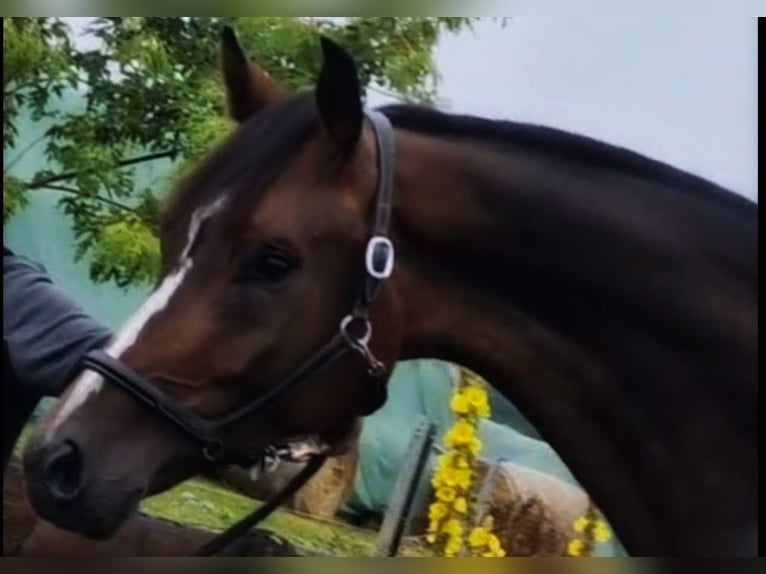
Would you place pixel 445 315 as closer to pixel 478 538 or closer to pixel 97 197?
pixel 478 538

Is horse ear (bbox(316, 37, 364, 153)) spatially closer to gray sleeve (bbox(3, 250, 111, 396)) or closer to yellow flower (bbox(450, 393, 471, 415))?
gray sleeve (bbox(3, 250, 111, 396))

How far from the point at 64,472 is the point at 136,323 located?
17 cm

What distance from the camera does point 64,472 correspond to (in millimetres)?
1255

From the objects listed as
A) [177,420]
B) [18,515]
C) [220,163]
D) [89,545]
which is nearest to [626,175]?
[220,163]

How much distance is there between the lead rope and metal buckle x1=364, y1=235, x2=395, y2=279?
0.26 m

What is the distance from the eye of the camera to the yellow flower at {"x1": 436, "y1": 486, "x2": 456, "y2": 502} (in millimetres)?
1831

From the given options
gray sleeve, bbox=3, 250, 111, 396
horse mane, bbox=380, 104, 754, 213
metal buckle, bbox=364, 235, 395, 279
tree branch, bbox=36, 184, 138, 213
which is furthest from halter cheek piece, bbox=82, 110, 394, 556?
tree branch, bbox=36, 184, 138, 213

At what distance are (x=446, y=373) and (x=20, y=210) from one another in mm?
741

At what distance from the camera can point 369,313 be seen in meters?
1.27

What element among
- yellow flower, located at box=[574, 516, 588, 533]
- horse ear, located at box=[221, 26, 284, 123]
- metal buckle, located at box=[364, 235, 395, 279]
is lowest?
yellow flower, located at box=[574, 516, 588, 533]

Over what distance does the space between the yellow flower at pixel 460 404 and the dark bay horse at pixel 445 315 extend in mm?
417

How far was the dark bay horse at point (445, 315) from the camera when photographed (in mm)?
1253

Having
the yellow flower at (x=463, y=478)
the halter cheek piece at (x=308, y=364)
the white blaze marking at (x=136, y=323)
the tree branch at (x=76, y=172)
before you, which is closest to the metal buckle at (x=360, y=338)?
the halter cheek piece at (x=308, y=364)

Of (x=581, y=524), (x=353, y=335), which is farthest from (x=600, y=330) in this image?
(x=581, y=524)
